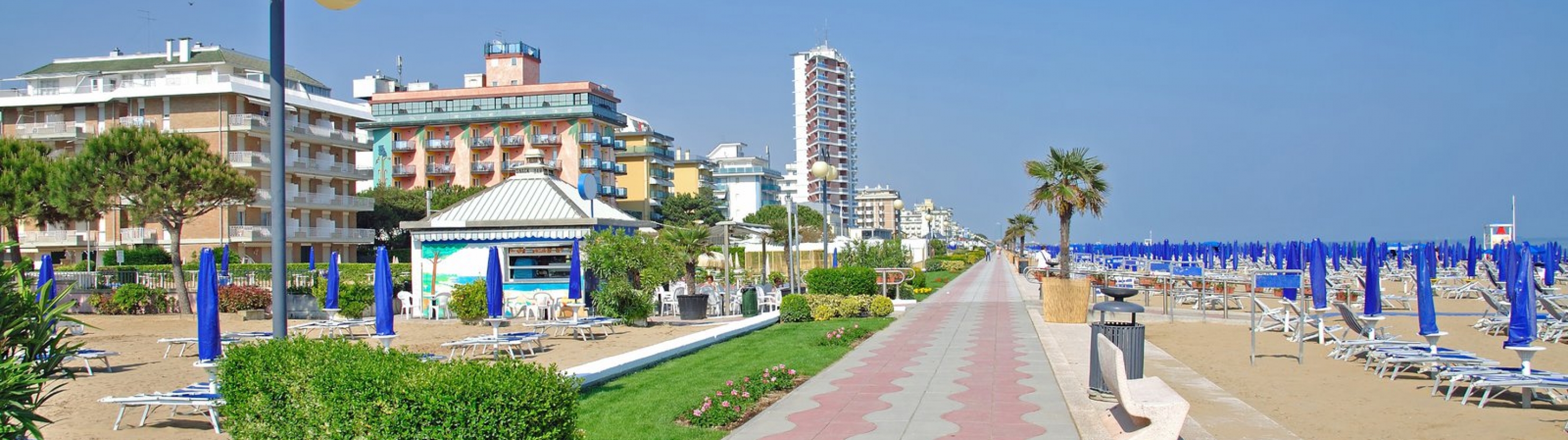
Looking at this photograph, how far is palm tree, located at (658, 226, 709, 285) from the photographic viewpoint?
77.3 ft

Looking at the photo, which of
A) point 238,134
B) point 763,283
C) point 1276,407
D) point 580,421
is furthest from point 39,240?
point 1276,407

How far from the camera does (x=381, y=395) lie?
582 cm

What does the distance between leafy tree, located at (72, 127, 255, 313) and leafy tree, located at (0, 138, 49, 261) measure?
2.15 meters

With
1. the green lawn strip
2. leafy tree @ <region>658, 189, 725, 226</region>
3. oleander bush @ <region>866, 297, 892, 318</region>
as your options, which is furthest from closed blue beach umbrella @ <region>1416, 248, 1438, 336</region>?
leafy tree @ <region>658, 189, 725, 226</region>

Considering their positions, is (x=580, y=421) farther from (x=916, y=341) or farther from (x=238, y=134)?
(x=238, y=134)

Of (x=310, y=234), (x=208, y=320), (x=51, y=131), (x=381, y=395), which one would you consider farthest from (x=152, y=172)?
(x=51, y=131)

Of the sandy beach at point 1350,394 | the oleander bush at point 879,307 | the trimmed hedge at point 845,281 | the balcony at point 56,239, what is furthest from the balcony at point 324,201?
the sandy beach at point 1350,394

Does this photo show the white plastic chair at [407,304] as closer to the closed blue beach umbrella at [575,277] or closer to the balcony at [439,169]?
the closed blue beach umbrella at [575,277]

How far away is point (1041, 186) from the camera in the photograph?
2341 cm

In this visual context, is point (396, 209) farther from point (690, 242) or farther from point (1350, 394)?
point (1350, 394)

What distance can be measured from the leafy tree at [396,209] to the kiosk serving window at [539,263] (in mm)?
38857

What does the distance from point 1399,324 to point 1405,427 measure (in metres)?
12.8

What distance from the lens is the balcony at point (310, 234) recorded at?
4797cm

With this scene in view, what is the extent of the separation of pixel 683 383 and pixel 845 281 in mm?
12216
